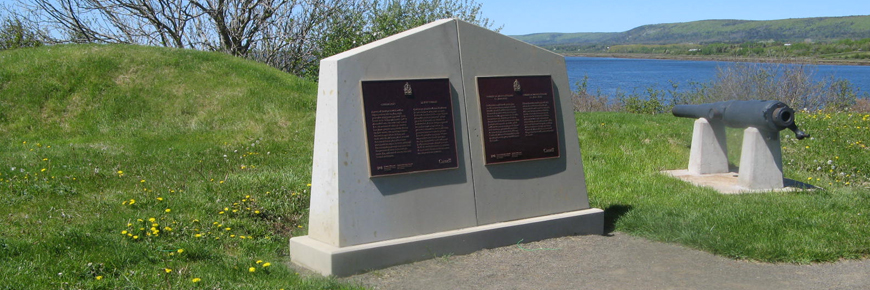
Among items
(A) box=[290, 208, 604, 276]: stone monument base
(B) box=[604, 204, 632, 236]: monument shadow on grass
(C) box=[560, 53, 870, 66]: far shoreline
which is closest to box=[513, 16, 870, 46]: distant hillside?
(C) box=[560, 53, 870, 66]: far shoreline

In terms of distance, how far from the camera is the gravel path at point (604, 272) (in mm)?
5266

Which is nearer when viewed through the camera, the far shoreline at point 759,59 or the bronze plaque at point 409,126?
the bronze plaque at point 409,126

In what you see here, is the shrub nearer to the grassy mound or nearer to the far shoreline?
the grassy mound

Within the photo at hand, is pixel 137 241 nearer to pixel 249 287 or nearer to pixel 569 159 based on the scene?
pixel 249 287

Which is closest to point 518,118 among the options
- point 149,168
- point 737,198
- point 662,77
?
point 737,198

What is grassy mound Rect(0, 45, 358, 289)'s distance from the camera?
532cm

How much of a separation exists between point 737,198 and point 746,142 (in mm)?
904

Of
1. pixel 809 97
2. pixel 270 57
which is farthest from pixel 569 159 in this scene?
pixel 809 97

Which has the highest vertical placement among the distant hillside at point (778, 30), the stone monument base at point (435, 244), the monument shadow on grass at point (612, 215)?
the distant hillside at point (778, 30)

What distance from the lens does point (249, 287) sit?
4.92m

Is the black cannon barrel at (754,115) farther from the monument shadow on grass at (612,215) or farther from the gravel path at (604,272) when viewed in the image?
the gravel path at (604,272)

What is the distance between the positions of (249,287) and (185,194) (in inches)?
110

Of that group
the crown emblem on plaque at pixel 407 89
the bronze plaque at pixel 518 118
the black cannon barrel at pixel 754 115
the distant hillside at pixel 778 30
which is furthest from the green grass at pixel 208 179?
the distant hillside at pixel 778 30

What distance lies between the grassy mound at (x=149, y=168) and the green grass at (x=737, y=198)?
309 cm
